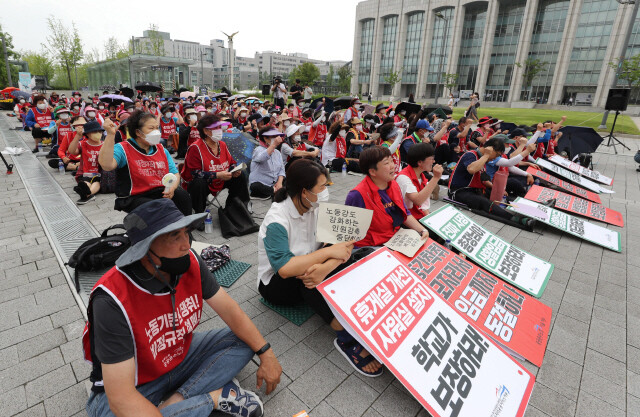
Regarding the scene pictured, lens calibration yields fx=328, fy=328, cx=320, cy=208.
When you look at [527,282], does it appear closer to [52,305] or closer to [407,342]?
[407,342]

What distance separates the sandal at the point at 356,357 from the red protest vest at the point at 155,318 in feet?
4.06

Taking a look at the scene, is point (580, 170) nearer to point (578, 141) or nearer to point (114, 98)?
point (578, 141)

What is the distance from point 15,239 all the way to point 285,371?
15.4 feet

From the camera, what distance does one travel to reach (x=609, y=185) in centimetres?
920

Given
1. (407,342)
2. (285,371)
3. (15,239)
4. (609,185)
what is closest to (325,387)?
(285,371)

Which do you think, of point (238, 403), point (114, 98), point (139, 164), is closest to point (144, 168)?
point (139, 164)

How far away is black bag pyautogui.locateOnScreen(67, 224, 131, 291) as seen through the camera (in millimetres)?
3635

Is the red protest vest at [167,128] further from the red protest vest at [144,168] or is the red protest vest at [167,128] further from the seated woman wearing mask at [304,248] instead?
the seated woman wearing mask at [304,248]

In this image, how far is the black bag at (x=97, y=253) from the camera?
363 cm

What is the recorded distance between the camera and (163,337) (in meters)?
1.83

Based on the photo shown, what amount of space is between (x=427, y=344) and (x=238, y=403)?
4.41ft

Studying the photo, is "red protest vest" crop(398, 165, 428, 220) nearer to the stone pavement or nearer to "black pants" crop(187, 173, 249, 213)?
the stone pavement

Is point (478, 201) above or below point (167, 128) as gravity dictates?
below

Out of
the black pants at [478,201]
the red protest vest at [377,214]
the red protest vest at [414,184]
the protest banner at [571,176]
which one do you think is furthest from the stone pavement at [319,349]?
the protest banner at [571,176]
